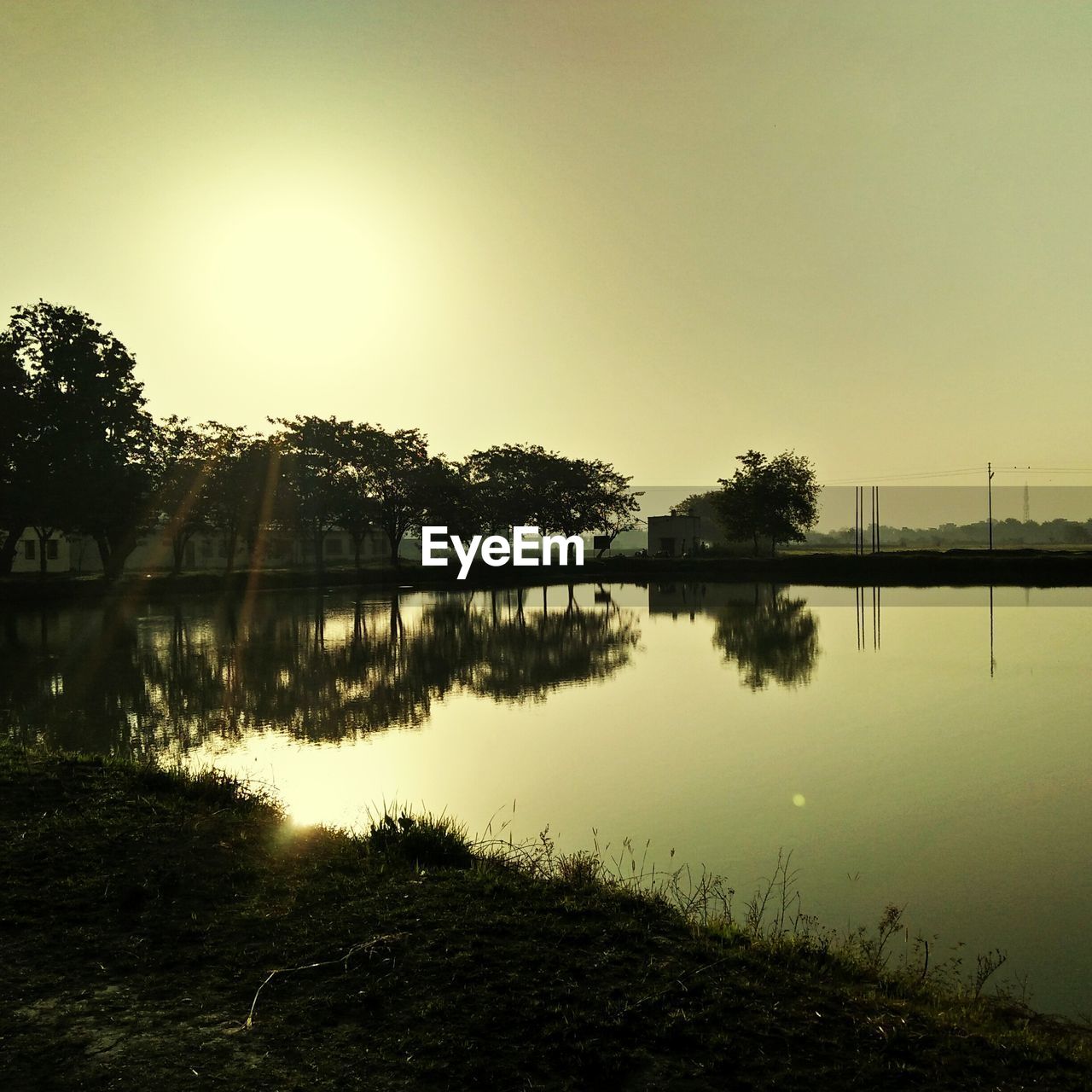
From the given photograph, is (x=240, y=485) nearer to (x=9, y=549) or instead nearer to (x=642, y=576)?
(x=9, y=549)

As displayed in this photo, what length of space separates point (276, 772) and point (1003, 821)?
10411mm

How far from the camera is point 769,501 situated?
10350cm

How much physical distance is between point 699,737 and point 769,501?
295 ft

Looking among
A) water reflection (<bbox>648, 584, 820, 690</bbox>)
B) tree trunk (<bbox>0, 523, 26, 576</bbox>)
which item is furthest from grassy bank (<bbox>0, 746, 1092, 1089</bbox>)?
tree trunk (<bbox>0, 523, 26, 576</bbox>)

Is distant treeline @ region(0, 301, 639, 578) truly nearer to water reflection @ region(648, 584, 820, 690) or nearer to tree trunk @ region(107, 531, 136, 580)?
tree trunk @ region(107, 531, 136, 580)

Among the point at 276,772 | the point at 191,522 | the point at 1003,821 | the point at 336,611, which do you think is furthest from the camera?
the point at 191,522

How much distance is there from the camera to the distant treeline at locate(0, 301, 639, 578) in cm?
5466

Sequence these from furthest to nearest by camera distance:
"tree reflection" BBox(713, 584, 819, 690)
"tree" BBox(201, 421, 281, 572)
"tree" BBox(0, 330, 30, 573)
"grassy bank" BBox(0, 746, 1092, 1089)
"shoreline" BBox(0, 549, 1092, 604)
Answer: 1. "tree" BBox(201, 421, 281, 572)
2. "shoreline" BBox(0, 549, 1092, 604)
3. "tree" BBox(0, 330, 30, 573)
4. "tree reflection" BBox(713, 584, 819, 690)
5. "grassy bank" BBox(0, 746, 1092, 1089)

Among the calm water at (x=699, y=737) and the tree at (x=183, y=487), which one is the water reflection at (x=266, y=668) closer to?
the calm water at (x=699, y=737)

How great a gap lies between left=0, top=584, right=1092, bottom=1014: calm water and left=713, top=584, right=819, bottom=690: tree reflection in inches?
8.6

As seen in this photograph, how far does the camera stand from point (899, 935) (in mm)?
8156

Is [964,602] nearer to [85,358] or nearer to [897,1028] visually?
[897,1028]

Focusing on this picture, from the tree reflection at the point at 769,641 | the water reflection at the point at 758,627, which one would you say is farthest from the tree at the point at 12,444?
the tree reflection at the point at 769,641

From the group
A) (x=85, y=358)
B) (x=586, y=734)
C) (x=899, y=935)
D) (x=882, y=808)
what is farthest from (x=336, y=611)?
(x=899, y=935)
